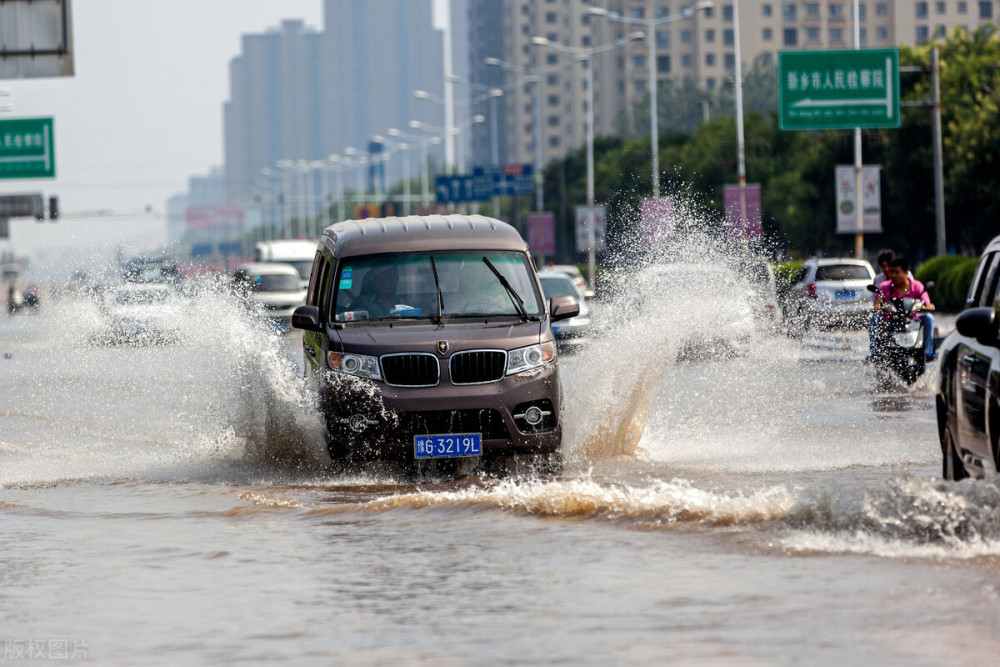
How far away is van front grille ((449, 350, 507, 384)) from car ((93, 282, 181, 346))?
4746 millimetres

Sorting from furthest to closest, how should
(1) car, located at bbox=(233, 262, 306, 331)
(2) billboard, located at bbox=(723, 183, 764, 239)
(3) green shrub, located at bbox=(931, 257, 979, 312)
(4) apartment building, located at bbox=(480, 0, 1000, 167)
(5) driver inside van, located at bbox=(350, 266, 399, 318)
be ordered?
(4) apartment building, located at bbox=(480, 0, 1000, 167) → (2) billboard, located at bbox=(723, 183, 764, 239) → (3) green shrub, located at bbox=(931, 257, 979, 312) → (1) car, located at bbox=(233, 262, 306, 331) → (5) driver inside van, located at bbox=(350, 266, 399, 318)

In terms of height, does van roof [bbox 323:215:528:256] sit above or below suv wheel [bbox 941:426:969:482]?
above

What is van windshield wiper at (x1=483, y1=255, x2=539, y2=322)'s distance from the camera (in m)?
12.4

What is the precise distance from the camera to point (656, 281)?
15383mm

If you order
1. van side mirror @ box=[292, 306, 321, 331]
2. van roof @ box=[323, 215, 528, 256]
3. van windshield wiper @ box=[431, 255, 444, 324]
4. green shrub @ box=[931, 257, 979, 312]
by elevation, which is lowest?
green shrub @ box=[931, 257, 979, 312]

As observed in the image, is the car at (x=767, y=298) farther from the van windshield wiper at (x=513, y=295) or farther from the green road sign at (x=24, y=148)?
the green road sign at (x=24, y=148)

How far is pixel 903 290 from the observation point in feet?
66.6

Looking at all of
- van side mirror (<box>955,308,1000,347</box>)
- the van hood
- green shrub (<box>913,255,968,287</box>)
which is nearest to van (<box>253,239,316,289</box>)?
green shrub (<box>913,255,968,287</box>)

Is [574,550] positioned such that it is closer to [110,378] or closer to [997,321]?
[997,321]

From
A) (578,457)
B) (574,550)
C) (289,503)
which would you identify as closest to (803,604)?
(574,550)

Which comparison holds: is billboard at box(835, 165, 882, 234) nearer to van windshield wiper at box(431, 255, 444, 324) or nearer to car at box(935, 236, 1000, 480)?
van windshield wiper at box(431, 255, 444, 324)

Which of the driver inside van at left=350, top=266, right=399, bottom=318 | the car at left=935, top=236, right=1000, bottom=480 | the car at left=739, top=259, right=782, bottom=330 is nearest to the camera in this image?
the car at left=935, top=236, right=1000, bottom=480

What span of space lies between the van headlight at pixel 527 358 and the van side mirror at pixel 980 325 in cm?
414

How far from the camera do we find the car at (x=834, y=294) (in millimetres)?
34375
